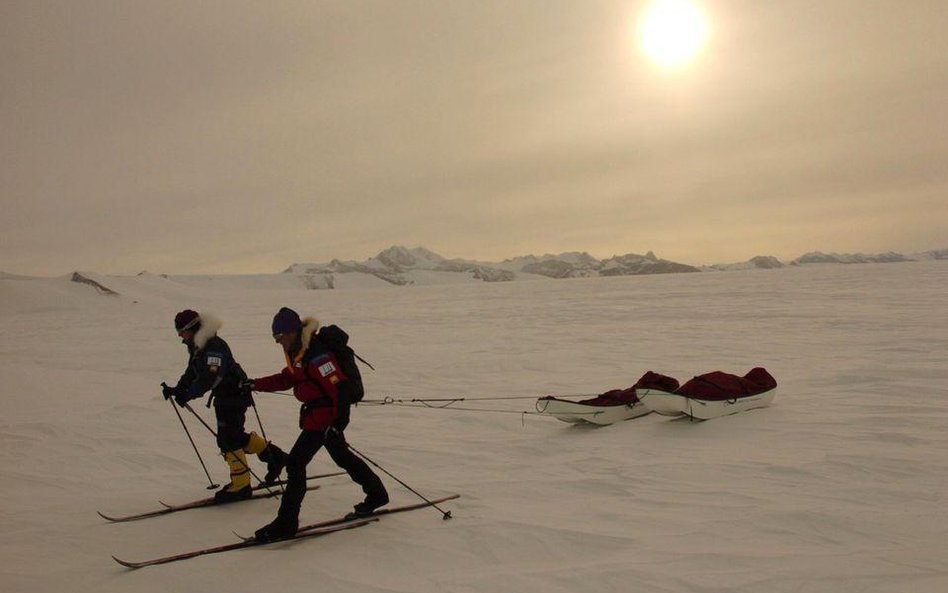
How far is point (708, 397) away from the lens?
8.42m

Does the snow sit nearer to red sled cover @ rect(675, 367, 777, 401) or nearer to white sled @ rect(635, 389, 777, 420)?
white sled @ rect(635, 389, 777, 420)

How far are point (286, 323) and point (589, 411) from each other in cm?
497

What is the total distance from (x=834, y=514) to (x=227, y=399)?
5.29 m

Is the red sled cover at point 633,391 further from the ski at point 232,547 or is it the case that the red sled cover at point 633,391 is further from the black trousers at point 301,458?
the black trousers at point 301,458

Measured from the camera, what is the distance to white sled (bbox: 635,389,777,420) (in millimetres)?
8344

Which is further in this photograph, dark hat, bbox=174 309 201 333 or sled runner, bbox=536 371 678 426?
sled runner, bbox=536 371 678 426

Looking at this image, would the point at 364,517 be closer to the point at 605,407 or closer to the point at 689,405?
the point at 605,407

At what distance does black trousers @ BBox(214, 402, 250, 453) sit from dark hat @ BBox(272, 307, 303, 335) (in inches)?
54.3

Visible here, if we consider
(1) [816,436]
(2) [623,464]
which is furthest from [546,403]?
(1) [816,436]

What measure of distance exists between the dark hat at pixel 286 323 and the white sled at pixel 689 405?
5175 mm

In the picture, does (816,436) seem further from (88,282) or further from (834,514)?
(88,282)

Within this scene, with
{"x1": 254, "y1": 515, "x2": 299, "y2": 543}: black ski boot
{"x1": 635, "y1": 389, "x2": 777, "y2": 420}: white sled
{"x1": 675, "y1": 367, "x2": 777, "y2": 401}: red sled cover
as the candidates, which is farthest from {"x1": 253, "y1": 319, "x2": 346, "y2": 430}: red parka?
{"x1": 675, "y1": 367, "x2": 777, "y2": 401}: red sled cover

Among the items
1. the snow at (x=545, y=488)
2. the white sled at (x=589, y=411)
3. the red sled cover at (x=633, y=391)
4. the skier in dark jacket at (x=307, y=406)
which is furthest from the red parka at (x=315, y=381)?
the red sled cover at (x=633, y=391)

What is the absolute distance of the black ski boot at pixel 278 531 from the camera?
4.85m
